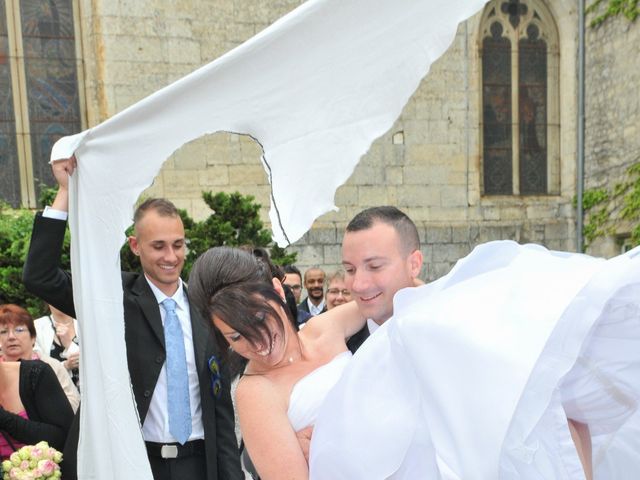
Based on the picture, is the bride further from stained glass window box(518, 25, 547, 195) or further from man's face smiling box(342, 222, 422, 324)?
stained glass window box(518, 25, 547, 195)

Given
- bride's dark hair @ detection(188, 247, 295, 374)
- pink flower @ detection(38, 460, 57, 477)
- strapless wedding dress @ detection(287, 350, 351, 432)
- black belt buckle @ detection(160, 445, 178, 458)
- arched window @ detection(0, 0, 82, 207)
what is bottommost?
pink flower @ detection(38, 460, 57, 477)

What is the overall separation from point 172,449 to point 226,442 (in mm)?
253

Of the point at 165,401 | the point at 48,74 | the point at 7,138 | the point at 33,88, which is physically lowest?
the point at 165,401

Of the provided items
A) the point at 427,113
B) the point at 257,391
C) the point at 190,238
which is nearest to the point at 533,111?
the point at 427,113

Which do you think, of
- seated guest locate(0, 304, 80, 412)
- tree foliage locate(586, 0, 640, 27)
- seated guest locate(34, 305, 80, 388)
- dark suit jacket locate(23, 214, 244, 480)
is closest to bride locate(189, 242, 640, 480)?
dark suit jacket locate(23, 214, 244, 480)

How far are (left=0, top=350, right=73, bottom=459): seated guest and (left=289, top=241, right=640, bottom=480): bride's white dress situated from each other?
7.62 feet

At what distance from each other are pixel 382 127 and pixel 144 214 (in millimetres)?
1550

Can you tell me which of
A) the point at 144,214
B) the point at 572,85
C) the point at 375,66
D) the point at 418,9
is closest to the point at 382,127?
the point at 375,66

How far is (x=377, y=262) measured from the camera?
2037mm

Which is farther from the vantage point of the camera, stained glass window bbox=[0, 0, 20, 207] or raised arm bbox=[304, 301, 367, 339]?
stained glass window bbox=[0, 0, 20, 207]

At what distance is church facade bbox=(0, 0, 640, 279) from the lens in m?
9.69

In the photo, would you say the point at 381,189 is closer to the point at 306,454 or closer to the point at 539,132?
the point at 539,132

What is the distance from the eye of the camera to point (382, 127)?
6.56 feet

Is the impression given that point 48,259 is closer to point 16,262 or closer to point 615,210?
point 16,262
